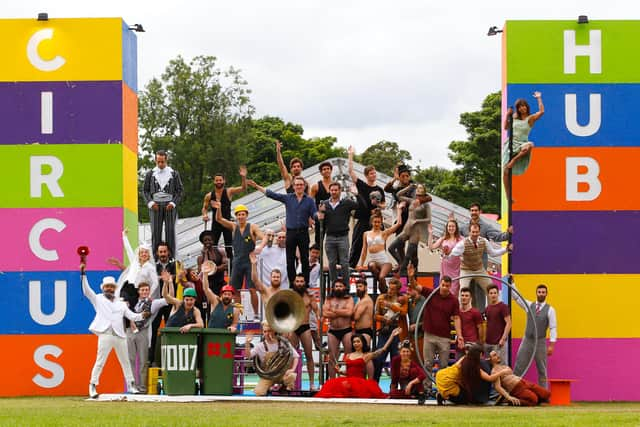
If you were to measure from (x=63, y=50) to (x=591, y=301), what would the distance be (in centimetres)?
897

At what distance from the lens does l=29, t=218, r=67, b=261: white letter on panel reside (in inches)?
907

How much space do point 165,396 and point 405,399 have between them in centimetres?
324

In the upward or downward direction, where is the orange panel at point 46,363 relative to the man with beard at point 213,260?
downward

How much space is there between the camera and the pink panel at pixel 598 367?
22.2 meters

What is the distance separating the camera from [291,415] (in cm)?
1678

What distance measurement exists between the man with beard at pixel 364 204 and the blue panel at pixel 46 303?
3.72m

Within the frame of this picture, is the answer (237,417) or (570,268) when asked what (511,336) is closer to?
(570,268)

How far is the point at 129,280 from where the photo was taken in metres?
21.8

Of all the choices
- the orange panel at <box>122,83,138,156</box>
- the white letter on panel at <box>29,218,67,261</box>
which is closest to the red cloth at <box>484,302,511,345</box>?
the orange panel at <box>122,83,138,156</box>

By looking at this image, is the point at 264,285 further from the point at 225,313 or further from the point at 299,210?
the point at 299,210

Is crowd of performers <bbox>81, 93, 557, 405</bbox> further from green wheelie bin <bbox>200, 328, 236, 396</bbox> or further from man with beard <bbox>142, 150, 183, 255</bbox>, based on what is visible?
green wheelie bin <bbox>200, 328, 236, 396</bbox>

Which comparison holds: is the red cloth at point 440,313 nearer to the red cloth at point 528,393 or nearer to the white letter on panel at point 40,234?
the red cloth at point 528,393

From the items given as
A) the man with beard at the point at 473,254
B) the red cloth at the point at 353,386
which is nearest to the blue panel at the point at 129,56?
the man with beard at the point at 473,254

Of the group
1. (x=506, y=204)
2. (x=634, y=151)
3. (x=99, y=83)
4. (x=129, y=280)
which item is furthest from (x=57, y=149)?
(x=634, y=151)
